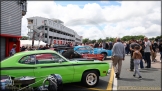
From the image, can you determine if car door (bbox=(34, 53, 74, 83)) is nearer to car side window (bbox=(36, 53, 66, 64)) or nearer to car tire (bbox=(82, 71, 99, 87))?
car side window (bbox=(36, 53, 66, 64))

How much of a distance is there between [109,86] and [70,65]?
5.35 ft

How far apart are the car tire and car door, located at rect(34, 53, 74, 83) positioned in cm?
52

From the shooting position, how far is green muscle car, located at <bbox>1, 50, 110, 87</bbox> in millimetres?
5262

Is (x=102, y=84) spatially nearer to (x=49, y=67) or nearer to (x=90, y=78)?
(x=90, y=78)

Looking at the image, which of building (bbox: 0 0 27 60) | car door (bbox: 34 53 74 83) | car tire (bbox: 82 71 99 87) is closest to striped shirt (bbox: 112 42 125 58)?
car tire (bbox: 82 71 99 87)

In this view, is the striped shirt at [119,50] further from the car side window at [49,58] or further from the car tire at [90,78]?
the car side window at [49,58]

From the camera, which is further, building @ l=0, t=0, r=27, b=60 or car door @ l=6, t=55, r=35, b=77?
building @ l=0, t=0, r=27, b=60

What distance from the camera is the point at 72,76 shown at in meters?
5.88

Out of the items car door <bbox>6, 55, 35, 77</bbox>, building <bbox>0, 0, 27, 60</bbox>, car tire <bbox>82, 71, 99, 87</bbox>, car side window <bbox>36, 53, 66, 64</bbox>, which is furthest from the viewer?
building <bbox>0, 0, 27, 60</bbox>

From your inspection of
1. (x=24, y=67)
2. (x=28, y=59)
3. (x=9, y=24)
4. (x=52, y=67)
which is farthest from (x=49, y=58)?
(x=9, y=24)

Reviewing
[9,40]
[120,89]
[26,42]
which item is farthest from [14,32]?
[120,89]

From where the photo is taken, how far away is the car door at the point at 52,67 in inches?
215

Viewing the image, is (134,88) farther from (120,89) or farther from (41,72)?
(41,72)

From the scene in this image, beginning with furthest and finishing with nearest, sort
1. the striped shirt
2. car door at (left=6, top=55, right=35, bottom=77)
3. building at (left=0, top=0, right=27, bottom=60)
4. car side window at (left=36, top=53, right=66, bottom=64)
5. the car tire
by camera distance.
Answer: building at (left=0, top=0, right=27, bottom=60), the striped shirt, the car tire, car side window at (left=36, top=53, right=66, bottom=64), car door at (left=6, top=55, right=35, bottom=77)
